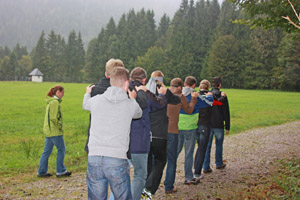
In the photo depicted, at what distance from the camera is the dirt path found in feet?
17.5

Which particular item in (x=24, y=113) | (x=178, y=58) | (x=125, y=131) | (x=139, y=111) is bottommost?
(x=24, y=113)

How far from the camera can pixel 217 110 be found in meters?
6.88

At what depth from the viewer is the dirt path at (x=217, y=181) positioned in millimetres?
5320

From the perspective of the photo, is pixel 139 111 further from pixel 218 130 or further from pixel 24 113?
pixel 24 113

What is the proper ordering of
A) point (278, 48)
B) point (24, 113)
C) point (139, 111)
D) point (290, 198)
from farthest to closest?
point (278, 48) < point (24, 113) < point (290, 198) < point (139, 111)

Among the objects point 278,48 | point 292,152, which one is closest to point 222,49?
point 278,48

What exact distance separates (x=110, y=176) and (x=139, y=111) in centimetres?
85

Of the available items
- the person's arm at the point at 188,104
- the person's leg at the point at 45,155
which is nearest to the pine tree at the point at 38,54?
the person's leg at the point at 45,155

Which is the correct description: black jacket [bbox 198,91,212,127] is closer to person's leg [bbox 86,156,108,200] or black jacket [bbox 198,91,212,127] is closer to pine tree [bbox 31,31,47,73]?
person's leg [bbox 86,156,108,200]

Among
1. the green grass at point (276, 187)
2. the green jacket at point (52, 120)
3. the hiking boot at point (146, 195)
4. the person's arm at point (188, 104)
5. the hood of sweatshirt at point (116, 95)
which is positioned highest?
the hood of sweatshirt at point (116, 95)

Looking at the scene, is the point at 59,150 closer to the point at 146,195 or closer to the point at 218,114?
the point at 146,195

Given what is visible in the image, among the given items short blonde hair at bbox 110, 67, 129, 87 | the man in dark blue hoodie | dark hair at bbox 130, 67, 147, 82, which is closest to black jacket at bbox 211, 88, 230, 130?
the man in dark blue hoodie

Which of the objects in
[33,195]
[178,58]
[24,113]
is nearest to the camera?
[33,195]

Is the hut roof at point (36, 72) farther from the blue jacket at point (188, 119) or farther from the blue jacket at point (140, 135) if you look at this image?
the blue jacket at point (140, 135)
